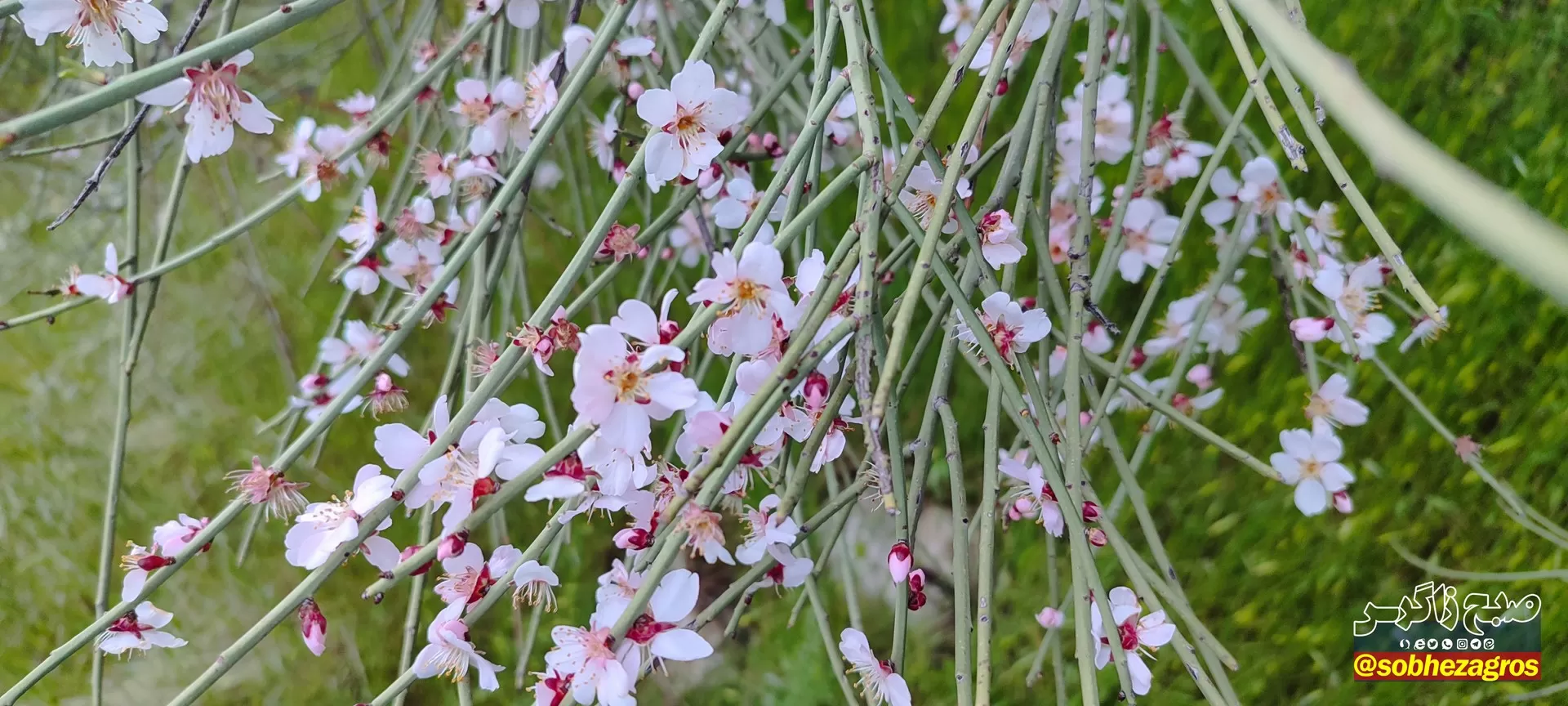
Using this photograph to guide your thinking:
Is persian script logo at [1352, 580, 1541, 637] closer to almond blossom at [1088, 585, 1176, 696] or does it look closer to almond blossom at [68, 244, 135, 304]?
almond blossom at [1088, 585, 1176, 696]

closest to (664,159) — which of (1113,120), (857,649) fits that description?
(857,649)

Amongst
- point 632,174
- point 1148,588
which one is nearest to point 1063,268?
point 1148,588

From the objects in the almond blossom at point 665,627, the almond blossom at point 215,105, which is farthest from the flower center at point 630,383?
the almond blossom at point 215,105

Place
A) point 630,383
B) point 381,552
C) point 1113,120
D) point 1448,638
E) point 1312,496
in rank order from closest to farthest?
1. point 630,383
2. point 381,552
3. point 1312,496
4. point 1113,120
5. point 1448,638

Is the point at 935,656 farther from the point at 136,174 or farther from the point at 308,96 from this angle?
the point at 308,96

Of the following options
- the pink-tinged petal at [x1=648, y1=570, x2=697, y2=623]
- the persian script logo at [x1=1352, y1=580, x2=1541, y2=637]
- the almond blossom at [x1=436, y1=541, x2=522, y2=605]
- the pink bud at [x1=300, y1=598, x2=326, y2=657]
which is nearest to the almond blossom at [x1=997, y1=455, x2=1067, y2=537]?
the pink-tinged petal at [x1=648, y1=570, x2=697, y2=623]

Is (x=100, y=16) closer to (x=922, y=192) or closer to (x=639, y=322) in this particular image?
(x=639, y=322)

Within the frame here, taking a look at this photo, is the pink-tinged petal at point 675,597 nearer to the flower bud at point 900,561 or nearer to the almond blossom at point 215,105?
the flower bud at point 900,561
